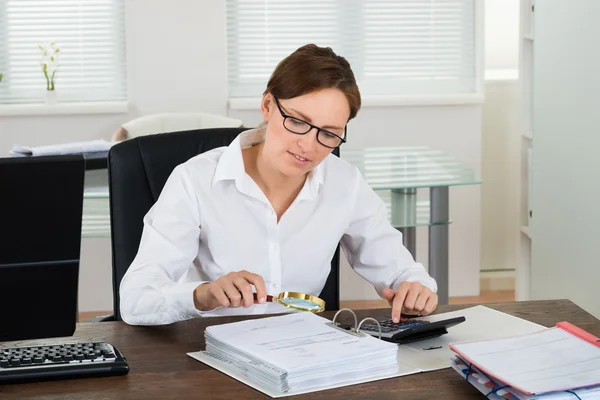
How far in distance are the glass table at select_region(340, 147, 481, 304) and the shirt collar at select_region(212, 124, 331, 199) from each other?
2.98ft

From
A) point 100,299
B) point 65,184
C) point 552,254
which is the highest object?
point 65,184

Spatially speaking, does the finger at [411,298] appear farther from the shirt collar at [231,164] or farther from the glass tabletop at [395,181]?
the glass tabletop at [395,181]

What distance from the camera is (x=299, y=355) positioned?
4.93ft

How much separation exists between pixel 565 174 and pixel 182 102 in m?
1.85

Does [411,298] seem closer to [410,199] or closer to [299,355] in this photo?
[299,355]

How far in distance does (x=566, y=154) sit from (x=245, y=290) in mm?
2003

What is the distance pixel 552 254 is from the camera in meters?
3.51

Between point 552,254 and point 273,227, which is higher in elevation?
point 273,227

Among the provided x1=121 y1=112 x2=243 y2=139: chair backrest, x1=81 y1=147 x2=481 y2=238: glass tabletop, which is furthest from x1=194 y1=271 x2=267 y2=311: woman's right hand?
x1=121 y1=112 x2=243 y2=139: chair backrest

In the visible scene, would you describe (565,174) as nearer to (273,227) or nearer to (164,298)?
(273,227)

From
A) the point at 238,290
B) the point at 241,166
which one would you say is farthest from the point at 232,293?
the point at 241,166

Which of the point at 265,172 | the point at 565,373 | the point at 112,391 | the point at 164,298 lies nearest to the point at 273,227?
the point at 265,172

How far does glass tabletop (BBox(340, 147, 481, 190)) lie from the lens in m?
3.11

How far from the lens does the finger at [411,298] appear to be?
183 cm
